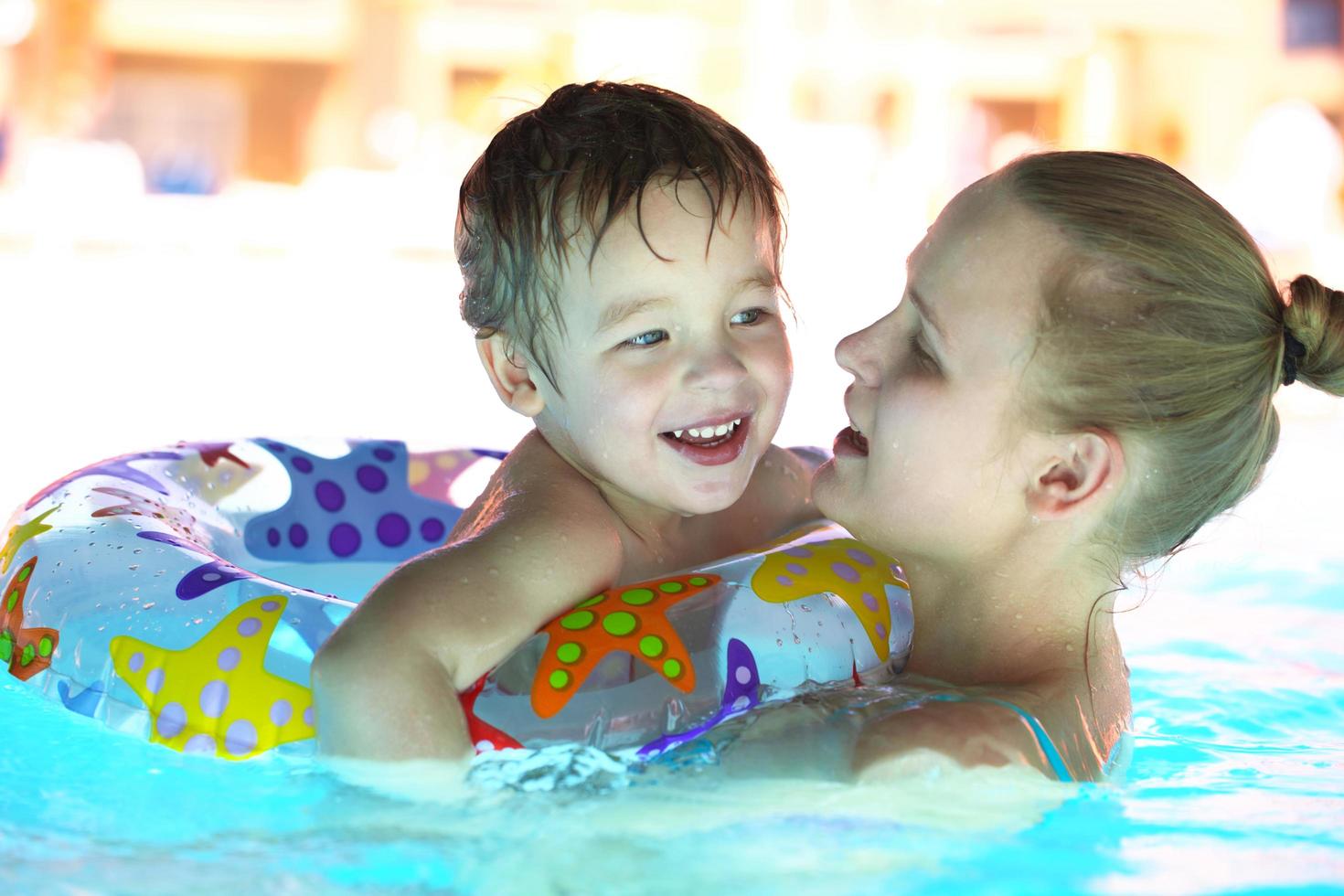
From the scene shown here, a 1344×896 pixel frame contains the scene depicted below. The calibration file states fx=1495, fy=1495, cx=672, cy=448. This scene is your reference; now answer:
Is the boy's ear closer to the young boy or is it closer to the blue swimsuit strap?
the young boy

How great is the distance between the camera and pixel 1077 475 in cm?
218

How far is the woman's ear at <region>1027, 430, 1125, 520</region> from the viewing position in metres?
2.14

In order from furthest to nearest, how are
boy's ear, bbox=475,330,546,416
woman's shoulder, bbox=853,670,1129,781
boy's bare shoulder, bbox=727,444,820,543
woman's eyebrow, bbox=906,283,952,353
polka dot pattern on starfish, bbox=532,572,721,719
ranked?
boy's bare shoulder, bbox=727,444,820,543
boy's ear, bbox=475,330,546,416
woman's eyebrow, bbox=906,283,952,353
polka dot pattern on starfish, bbox=532,572,721,719
woman's shoulder, bbox=853,670,1129,781

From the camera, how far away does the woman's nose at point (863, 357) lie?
233 cm

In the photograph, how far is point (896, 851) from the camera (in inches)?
79.1

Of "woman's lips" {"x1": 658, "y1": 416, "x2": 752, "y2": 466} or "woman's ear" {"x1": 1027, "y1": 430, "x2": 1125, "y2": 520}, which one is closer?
"woman's ear" {"x1": 1027, "y1": 430, "x2": 1125, "y2": 520}

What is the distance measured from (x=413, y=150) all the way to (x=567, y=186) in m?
14.4

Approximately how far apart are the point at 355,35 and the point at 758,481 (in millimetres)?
14978

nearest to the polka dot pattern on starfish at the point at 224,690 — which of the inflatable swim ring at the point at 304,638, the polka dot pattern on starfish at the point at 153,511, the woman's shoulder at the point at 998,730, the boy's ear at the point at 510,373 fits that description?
the inflatable swim ring at the point at 304,638

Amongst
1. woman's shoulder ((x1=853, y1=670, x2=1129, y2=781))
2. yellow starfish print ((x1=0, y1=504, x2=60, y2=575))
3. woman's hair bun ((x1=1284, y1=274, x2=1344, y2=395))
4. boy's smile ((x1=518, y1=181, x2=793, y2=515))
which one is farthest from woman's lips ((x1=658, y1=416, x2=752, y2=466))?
yellow starfish print ((x1=0, y1=504, x2=60, y2=575))

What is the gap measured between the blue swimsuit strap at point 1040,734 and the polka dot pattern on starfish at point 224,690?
0.93 metres

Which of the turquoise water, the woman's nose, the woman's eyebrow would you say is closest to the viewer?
the turquoise water

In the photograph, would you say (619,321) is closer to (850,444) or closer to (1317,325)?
(850,444)

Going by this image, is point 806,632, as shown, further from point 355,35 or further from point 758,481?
point 355,35
